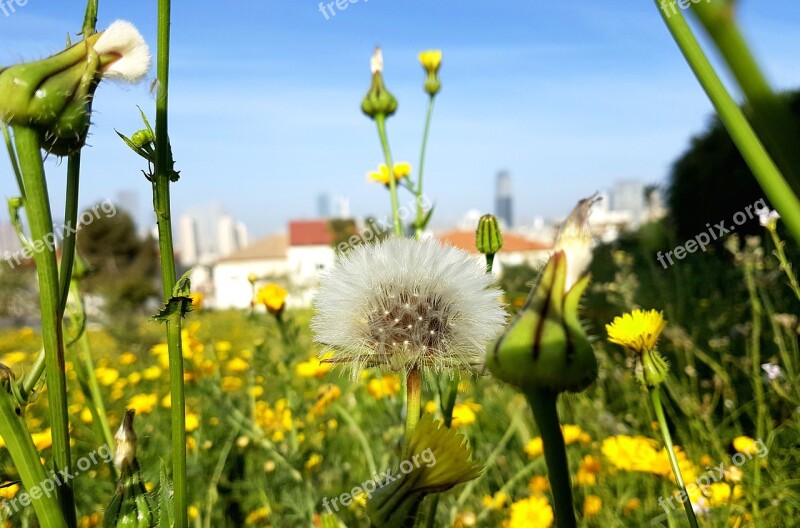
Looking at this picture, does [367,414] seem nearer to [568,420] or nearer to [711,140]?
[568,420]

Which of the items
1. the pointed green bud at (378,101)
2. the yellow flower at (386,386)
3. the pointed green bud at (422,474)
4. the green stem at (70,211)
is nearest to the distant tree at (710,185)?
the yellow flower at (386,386)

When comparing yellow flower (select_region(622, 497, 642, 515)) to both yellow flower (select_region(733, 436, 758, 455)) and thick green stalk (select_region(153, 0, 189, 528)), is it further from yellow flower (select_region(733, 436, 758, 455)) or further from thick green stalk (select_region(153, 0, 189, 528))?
thick green stalk (select_region(153, 0, 189, 528))

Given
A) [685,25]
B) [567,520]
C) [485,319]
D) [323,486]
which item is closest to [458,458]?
[567,520]

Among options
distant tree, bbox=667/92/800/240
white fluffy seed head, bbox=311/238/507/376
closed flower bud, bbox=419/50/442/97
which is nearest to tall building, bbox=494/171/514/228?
distant tree, bbox=667/92/800/240

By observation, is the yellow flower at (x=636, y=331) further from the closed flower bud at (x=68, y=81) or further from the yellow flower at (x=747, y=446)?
the yellow flower at (x=747, y=446)

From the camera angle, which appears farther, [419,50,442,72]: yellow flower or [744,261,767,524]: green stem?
[419,50,442,72]: yellow flower

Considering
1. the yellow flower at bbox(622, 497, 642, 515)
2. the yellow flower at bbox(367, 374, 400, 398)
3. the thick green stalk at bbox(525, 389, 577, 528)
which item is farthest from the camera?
the yellow flower at bbox(367, 374, 400, 398)

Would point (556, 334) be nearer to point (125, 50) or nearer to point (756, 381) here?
point (125, 50)
